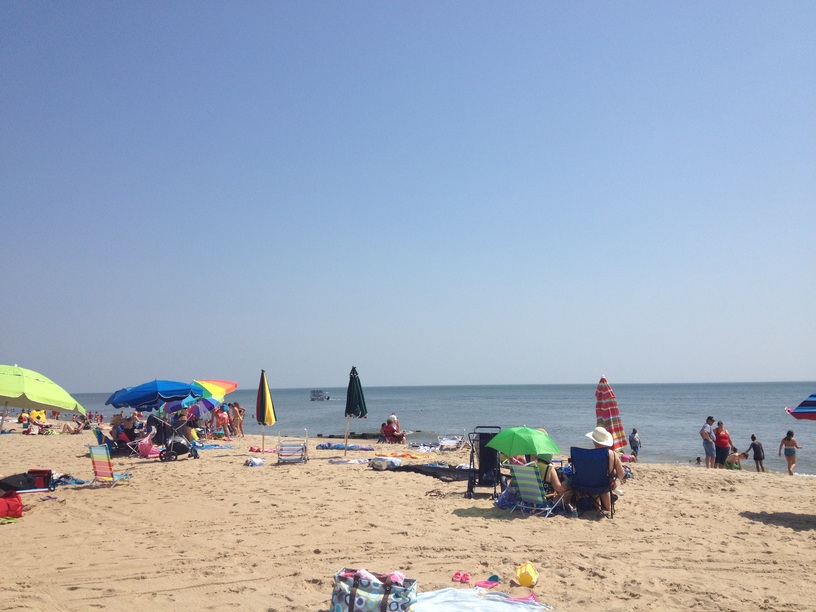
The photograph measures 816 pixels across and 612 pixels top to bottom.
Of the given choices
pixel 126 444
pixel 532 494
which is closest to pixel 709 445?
pixel 532 494

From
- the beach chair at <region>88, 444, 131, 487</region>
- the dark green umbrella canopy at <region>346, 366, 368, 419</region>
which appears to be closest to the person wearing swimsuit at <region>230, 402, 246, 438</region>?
the dark green umbrella canopy at <region>346, 366, 368, 419</region>

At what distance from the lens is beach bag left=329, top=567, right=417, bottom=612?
12.0 feet

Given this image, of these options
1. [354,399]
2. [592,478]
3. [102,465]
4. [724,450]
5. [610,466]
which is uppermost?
[354,399]

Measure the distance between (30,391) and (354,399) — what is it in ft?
22.4

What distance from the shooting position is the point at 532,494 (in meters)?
7.01

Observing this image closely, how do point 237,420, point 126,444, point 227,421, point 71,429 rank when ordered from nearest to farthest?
point 126,444 < point 227,421 < point 237,420 < point 71,429

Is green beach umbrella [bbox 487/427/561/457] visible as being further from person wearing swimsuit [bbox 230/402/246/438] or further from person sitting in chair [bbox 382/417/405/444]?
person wearing swimsuit [bbox 230/402/246/438]

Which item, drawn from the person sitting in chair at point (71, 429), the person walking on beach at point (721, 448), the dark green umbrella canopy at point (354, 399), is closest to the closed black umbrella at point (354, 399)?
the dark green umbrella canopy at point (354, 399)

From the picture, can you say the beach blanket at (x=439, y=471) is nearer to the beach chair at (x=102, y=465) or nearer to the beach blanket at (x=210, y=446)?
the beach chair at (x=102, y=465)

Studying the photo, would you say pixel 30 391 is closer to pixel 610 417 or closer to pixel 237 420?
pixel 610 417

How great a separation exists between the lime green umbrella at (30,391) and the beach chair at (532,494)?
6.22 m

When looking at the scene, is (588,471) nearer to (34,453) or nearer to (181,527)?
(181,527)

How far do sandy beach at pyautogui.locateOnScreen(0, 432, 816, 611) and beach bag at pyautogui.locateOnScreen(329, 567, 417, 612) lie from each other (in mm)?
472

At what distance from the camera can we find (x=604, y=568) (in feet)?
16.4
